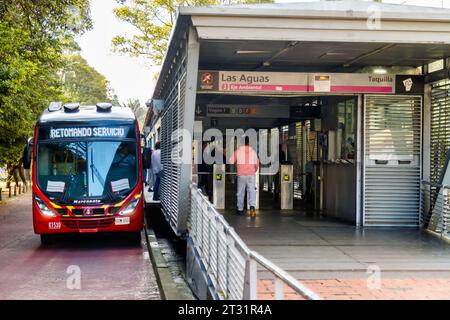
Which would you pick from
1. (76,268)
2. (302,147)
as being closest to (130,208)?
(76,268)

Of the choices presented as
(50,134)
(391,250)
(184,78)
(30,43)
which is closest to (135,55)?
(30,43)

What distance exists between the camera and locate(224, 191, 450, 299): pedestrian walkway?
24.0 ft

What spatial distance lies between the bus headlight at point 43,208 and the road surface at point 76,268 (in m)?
0.74

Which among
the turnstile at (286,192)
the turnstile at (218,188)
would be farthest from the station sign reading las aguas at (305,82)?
the turnstile at (286,192)

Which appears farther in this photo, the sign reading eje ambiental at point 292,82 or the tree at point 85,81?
the tree at point 85,81

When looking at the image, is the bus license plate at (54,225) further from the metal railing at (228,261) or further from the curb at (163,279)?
the metal railing at (228,261)

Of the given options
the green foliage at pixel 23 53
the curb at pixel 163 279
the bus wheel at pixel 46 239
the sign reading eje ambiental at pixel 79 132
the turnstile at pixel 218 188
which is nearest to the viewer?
the curb at pixel 163 279

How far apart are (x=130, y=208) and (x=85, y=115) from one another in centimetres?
226

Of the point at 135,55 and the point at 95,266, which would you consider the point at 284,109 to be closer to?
the point at 95,266

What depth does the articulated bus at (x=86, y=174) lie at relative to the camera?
42.2ft

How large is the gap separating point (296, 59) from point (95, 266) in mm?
5544

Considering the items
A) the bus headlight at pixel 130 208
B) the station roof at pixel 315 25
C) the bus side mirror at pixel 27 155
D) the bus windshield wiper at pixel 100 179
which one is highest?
the station roof at pixel 315 25

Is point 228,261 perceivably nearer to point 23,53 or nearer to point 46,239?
point 46,239
